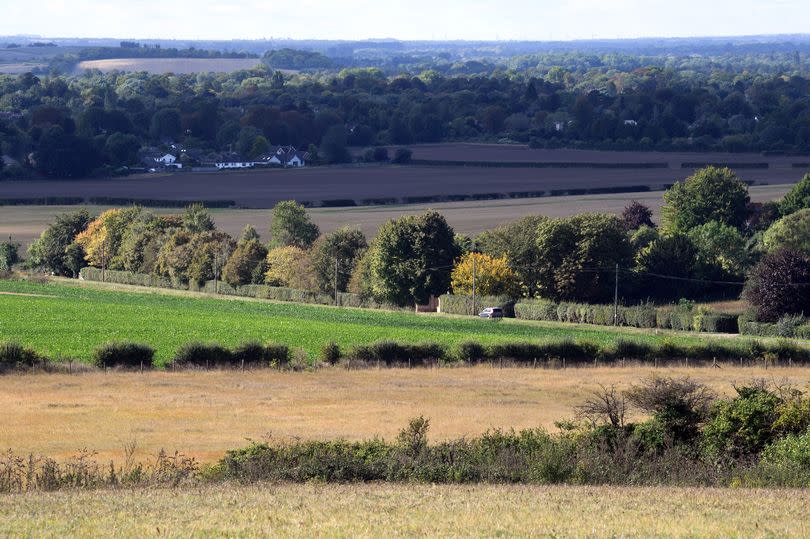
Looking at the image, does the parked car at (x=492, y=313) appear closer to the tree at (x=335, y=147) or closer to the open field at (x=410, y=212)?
the open field at (x=410, y=212)

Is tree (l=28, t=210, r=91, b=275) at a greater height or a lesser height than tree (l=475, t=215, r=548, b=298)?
lesser

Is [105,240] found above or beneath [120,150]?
above

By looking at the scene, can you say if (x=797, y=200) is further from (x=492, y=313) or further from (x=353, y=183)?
(x=353, y=183)

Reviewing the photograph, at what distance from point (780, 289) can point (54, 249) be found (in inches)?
1742

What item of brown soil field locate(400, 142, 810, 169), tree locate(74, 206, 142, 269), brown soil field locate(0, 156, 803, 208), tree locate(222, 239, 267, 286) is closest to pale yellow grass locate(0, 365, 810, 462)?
tree locate(222, 239, 267, 286)

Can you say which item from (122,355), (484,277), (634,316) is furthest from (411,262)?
(122,355)

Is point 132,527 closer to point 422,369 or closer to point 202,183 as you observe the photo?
point 422,369

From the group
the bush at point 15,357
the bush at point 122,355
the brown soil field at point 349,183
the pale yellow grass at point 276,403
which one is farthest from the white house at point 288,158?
the bush at point 15,357

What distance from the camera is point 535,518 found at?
17219mm

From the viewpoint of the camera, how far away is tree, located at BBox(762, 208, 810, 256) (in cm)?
7138

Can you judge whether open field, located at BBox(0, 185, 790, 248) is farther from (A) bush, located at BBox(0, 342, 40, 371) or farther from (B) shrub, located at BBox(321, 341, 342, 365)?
(A) bush, located at BBox(0, 342, 40, 371)

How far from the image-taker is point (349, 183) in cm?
12600

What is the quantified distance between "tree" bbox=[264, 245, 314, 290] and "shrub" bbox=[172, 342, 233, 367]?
27220 mm

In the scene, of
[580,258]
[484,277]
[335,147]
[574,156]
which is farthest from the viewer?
[335,147]
